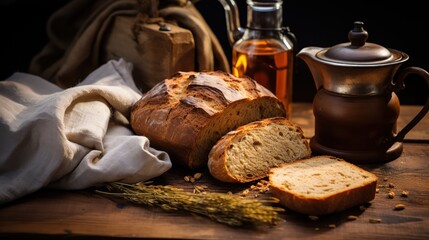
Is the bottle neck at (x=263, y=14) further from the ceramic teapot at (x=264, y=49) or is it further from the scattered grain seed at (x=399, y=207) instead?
the scattered grain seed at (x=399, y=207)

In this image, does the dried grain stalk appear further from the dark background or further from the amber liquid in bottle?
the dark background

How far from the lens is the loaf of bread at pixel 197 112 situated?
2047 millimetres

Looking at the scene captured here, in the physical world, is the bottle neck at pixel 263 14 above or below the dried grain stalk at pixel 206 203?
above

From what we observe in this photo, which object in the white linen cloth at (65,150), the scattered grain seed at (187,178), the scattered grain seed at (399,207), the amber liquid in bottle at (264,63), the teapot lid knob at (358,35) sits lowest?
the scattered grain seed at (187,178)

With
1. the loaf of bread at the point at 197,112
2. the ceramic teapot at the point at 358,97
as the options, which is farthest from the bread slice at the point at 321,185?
the loaf of bread at the point at 197,112

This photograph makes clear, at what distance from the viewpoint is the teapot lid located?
80.0 inches

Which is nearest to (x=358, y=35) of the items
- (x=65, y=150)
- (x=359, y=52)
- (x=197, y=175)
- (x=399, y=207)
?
(x=359, y=52)

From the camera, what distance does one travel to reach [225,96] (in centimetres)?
207

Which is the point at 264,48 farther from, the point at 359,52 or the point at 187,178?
the point at 187,178

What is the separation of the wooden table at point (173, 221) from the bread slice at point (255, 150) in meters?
0.06

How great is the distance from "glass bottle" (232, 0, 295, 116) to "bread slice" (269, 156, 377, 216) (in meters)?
0.57

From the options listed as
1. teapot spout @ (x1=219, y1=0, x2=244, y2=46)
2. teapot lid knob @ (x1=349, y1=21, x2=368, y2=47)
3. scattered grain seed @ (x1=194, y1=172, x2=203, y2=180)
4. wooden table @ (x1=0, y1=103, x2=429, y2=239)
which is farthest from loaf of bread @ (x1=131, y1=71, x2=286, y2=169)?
teapot spout @ (x1=219, y1=0, x2=244, y2=46)

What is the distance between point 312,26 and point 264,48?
73cm

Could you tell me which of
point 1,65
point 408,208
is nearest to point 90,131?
point 408,208
